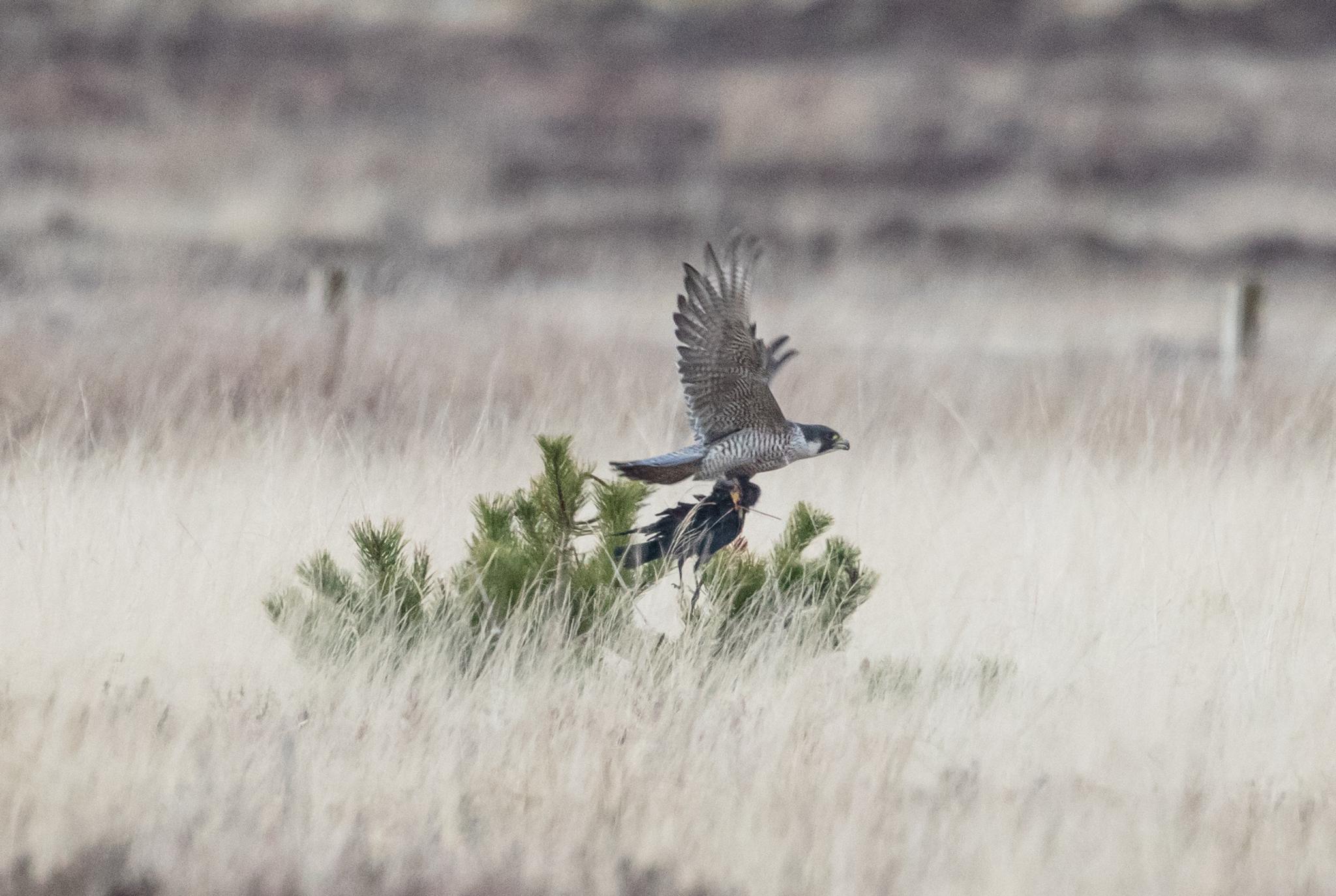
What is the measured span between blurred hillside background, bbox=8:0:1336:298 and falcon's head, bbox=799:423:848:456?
21521 millimetres

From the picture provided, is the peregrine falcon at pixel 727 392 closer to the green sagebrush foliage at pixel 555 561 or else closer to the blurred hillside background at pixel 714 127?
the green sagebrush foliage at pixel 555 561

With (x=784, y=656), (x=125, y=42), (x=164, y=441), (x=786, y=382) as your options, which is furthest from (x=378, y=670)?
(x=125, y=42)

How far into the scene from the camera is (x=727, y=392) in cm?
329

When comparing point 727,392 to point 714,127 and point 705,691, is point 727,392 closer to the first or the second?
point 705,691

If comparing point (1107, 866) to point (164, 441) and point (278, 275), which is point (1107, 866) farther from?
Result: point (278, 275)

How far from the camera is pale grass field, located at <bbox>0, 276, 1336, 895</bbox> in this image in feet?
8.77

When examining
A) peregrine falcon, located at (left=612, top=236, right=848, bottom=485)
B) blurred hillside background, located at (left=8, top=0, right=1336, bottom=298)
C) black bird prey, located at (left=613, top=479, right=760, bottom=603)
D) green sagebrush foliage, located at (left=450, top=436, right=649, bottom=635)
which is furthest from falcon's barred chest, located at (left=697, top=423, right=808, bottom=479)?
blurred hillside background, located at (left=8, top=0, right=1336, bottom=298)

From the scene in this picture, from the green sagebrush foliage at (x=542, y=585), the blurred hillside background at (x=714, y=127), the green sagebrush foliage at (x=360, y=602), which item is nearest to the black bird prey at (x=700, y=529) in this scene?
the green sagebrush foliage at (x=542, y=585)

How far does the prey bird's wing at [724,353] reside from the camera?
316 centimetres

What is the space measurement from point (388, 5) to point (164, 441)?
85.4 ft

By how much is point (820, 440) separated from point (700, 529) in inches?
13.8

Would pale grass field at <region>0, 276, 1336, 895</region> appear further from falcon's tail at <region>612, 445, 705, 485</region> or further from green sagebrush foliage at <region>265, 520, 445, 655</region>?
falcon's tail at <region>612, 445, 705, 485</region>

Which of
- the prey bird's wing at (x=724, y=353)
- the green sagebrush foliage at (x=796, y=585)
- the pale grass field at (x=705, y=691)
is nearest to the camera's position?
the pale grass field at (x=705, y=691)

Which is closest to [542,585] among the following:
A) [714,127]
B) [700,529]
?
[700,529]
